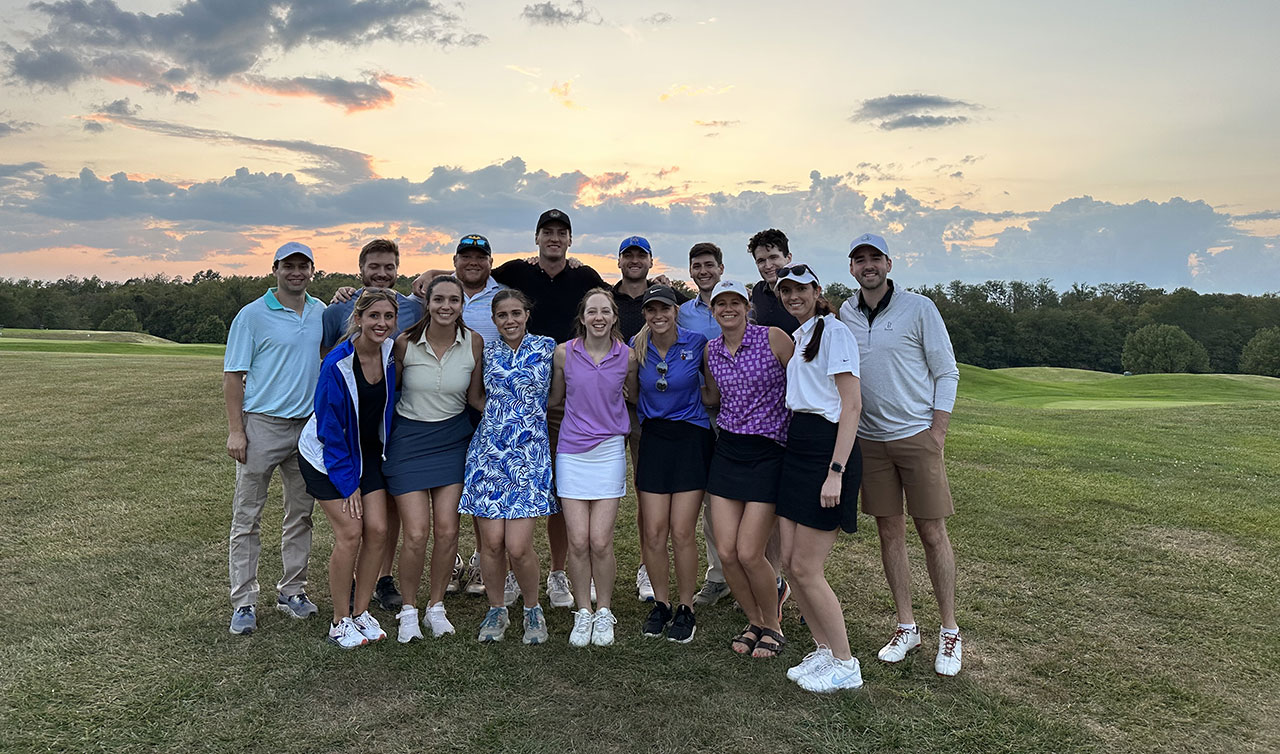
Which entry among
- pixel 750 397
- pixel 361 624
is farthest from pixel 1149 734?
pixel 361 624

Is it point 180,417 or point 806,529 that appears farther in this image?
point 180,417

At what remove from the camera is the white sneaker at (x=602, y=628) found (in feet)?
16.6

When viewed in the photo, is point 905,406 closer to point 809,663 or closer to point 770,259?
point 809,663

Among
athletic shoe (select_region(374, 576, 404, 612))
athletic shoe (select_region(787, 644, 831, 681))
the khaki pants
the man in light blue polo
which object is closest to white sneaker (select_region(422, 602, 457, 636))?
athletic shoe (select_region(374, 576, 404, 612))

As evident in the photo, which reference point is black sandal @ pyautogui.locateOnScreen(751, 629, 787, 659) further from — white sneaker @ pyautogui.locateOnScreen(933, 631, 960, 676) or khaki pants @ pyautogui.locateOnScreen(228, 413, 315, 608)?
khaki pants @ pyautogui.locateOnScreen(228, 413, 315, 608)

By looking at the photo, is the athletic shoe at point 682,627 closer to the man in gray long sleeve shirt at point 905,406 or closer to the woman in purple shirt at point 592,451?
the woman in purple shirt at point 592,451

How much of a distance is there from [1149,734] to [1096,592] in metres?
2.26

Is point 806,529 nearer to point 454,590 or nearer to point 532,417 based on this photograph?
point 532,417

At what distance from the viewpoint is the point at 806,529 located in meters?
4.45

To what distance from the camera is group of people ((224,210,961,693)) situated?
4.58 metres

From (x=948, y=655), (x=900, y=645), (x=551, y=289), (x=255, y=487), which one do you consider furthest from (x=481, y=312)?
(x=948, y=655)

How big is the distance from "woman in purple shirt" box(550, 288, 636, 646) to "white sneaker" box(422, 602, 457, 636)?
818 mm

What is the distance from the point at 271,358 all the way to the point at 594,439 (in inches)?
85.8

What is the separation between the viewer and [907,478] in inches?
186
